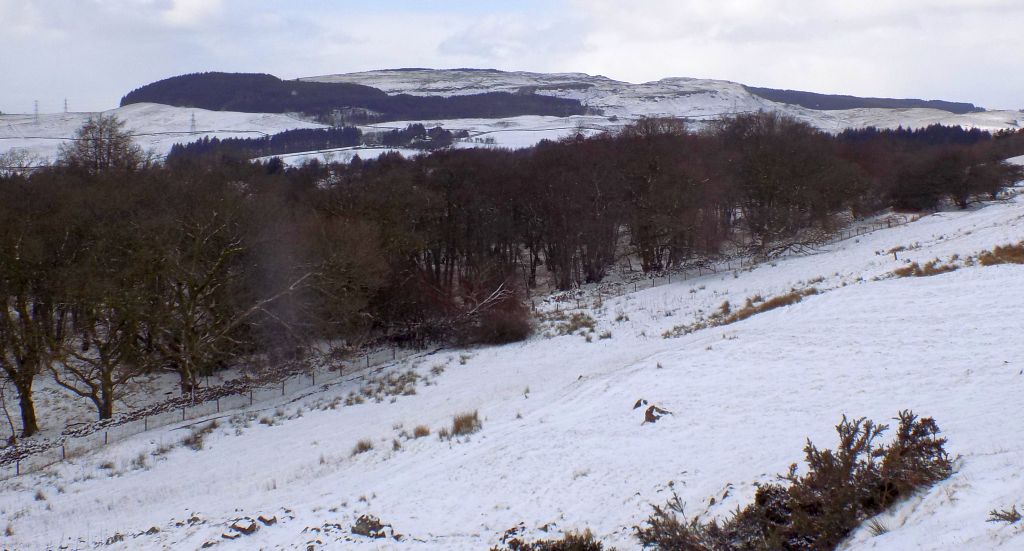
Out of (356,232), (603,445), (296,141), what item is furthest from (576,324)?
(296,141)

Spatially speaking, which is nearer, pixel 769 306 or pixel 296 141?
pixel 769 306

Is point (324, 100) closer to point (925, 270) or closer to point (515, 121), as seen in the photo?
point (515, 121)

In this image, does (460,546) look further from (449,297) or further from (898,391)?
(449,297)

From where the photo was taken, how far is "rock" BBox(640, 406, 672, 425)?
37.8 feet

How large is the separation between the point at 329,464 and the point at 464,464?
340cm

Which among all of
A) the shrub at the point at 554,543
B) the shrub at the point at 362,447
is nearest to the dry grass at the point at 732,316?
the shrub at the point at 362,447

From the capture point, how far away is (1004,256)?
1866cm

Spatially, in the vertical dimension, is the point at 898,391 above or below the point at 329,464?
above

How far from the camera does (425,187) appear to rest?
118 ft

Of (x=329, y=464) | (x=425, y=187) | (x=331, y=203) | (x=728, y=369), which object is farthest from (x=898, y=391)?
(x=425, y=187)

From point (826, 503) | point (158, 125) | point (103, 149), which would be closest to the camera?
point (826, 503)

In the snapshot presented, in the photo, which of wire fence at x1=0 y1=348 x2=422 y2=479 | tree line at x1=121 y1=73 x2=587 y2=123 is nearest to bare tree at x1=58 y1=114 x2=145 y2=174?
wire fence at x1=0 y1=348 x2=422 y2=479

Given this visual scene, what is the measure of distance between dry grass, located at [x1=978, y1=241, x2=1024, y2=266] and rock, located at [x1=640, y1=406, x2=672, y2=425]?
11590 mm

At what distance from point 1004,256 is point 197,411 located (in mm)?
23338
